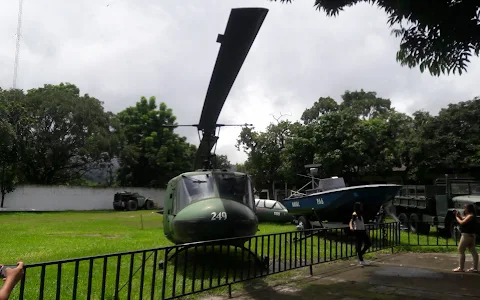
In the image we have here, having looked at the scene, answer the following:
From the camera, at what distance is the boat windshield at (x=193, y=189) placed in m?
7.68

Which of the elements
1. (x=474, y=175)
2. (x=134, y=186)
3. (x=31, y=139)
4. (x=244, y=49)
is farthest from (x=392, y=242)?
(x=134, y=186)

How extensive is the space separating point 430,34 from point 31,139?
31.5 m

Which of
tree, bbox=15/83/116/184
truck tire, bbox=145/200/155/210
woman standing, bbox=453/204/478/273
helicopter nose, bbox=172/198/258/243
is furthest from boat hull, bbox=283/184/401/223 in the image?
tree, bbox=15/83/116/184

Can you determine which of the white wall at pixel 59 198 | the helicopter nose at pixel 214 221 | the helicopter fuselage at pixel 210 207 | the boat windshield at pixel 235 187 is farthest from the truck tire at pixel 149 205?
the helicopter nose at pixel 214 221

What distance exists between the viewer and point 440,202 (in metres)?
13.5

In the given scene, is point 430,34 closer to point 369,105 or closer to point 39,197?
point 39,197

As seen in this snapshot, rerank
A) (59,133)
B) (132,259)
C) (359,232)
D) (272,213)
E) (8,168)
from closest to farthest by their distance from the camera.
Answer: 1. (132,259)
2. (359,232)
3. (272,213)
4. (8,168)
5. (59,133)

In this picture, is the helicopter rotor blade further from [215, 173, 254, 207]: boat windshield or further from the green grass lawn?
the green grass lawn

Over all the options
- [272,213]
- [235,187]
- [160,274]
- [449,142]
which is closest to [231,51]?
[235,187]

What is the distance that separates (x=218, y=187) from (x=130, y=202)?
26.4 m

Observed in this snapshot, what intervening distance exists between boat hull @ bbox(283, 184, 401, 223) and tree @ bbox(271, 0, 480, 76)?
5.71 m

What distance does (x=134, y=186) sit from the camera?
38.8 metres

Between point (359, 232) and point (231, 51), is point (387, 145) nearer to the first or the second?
point (359, 232)

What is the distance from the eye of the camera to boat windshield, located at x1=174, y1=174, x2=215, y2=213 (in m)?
7.68
